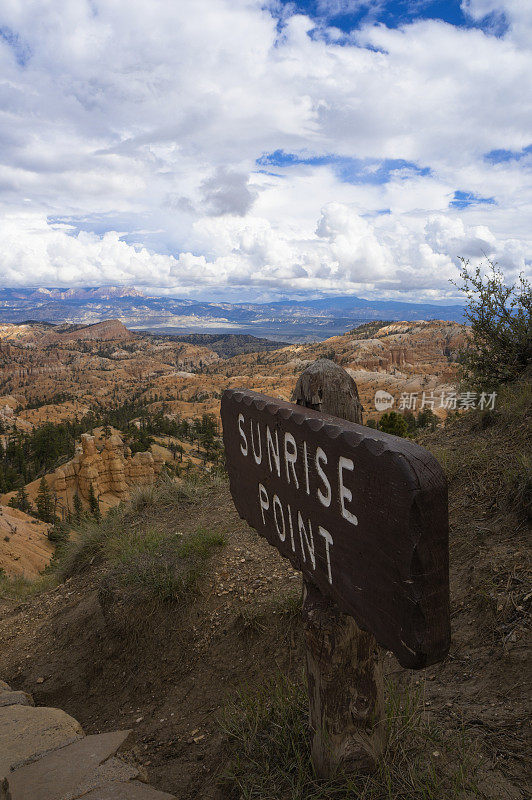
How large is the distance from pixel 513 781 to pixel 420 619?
1.60m

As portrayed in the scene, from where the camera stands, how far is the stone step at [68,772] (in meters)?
2.40

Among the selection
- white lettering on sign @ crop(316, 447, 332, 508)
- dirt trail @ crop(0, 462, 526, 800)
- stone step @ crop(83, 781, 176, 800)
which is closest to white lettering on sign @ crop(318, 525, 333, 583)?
white lettering on sign @ crop(316, 447, 332, 508)

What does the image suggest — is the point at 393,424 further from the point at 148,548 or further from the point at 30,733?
the point at 30,733

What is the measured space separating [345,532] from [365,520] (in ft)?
0.51

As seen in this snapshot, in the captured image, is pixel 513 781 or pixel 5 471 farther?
pixel 5 471

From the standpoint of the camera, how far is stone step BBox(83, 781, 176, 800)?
229cm

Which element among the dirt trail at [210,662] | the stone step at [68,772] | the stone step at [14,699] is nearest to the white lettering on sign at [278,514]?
the dirt trail at [210,662]

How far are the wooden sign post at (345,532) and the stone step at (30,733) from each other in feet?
6.50

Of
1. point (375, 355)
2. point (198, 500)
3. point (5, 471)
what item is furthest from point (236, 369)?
point (198, 500)

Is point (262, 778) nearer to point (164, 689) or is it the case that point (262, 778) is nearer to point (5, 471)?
point (164, 689)

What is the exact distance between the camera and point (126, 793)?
234 cm

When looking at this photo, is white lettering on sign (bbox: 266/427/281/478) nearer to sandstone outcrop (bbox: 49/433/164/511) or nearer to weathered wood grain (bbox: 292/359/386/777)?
weathered wood grain (bbox: 292/359/386/777)

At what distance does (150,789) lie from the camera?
238 cm

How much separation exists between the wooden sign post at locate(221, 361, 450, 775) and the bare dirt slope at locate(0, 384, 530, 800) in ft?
1.88
